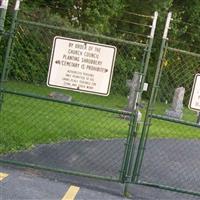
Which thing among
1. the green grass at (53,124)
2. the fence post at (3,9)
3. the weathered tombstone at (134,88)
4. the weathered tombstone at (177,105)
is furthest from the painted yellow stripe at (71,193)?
the weathered tombstone at (177,105)

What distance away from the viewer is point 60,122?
15453 mm

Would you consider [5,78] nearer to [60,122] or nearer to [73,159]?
[73,159]

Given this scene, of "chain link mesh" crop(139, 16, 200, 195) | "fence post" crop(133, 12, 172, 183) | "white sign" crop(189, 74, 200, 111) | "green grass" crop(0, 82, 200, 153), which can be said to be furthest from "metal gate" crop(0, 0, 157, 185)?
"white sign" crop(189, 74, 200, 111)

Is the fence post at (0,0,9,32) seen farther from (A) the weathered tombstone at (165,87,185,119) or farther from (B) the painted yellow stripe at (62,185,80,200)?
(A) the weathered tombstone at (165,87,185,119)

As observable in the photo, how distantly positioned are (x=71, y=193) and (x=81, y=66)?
5.99ft

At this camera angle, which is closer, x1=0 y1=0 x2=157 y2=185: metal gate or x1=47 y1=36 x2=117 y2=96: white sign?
x1=47 y1=36 x2=117 y2=96: white sign

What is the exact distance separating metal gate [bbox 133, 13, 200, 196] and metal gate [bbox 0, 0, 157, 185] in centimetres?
26

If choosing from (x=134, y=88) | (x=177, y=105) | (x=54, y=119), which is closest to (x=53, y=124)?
(x=54, y=119)

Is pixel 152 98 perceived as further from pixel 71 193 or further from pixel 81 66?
pixel 71 193

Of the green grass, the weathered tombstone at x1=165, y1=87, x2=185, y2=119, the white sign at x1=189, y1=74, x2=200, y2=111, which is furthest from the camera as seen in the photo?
the weathered tombstone at x1=165, y1=87, x2=185, y2=119

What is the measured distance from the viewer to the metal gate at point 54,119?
8.75 meters

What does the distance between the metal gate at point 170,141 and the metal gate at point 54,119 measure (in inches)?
10.4

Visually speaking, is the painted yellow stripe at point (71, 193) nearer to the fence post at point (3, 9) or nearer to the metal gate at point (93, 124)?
the metal gate at point (93, 124)

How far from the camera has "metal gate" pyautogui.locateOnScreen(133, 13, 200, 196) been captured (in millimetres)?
8773
